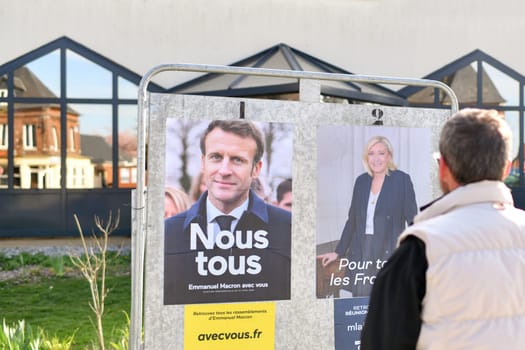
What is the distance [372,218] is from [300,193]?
46cm

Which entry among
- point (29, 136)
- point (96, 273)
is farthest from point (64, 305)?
point (29, 136)

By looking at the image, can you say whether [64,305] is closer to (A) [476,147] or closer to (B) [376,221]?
(B) [376,221]

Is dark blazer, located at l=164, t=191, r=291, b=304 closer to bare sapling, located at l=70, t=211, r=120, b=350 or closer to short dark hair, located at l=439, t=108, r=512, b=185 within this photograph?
bare sapling, located at l=70, t=211, r=120, b=350

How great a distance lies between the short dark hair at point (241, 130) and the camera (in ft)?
9.63

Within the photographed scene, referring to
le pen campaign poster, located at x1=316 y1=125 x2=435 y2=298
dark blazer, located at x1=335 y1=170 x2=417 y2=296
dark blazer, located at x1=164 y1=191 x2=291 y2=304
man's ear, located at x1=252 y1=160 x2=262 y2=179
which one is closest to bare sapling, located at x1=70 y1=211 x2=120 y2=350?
dark blazer, located at x1=164 y1=191 x2=291 y2=304

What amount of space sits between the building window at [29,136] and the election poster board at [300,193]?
8055mm

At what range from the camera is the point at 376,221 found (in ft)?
10.8

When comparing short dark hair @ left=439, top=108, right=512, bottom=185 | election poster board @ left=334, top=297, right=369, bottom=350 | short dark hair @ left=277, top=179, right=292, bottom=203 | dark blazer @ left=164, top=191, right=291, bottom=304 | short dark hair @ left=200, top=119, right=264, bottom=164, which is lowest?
election poster board @ left=334, top=297, right=369, bottom=350

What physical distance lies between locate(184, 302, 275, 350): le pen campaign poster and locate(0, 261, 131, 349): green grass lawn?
94.1 inches

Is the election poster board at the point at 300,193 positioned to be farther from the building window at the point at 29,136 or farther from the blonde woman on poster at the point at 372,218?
the building window at the point at 29,136

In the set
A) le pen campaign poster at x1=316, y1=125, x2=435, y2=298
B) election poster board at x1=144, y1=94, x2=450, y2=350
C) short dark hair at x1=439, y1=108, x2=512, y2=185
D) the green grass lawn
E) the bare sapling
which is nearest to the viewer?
short dark hair at x1=439, y1=108, x2=512, y2=185

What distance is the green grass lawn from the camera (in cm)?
589

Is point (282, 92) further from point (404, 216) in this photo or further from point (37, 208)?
point (404, 216)

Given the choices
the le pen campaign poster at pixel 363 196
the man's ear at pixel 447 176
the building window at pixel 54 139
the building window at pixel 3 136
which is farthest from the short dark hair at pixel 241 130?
the building window at pixel 3 136
